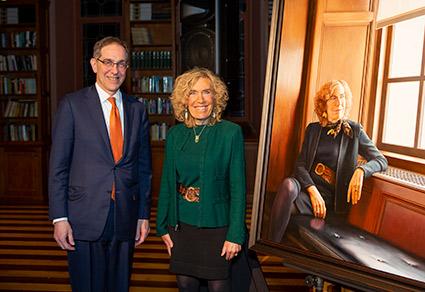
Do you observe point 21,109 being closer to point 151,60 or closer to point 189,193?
point 151,60

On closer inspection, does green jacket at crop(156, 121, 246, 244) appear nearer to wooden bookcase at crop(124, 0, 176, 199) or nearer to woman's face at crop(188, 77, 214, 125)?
woman's face at crop(188, 77, 214, 125)

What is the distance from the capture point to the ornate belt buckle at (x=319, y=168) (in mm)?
1867

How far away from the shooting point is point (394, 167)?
1582mm

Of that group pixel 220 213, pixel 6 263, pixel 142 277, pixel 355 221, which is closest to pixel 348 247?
pixel 355 221

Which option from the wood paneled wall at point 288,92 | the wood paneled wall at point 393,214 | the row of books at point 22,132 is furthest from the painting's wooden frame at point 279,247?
the row of books at point 22,132

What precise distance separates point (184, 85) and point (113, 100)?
1.14 ft

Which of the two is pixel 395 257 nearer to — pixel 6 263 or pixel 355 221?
pixel 355 221

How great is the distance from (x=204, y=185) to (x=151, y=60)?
4793mm

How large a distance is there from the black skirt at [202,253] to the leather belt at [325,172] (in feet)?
1.69

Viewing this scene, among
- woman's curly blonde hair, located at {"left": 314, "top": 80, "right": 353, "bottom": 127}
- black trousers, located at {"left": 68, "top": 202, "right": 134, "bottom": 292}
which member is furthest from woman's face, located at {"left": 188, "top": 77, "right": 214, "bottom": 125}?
black trousers, located at {"left": 68, "top": 202, "right": 134, "bottom": 292}

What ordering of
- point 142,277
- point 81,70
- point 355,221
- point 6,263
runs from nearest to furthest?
point 355,221 → point 142,277 → point 6,263 → point 81,70

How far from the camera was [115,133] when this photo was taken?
2279mm

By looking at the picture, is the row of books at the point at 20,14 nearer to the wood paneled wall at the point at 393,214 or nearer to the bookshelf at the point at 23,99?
the bookshelf at the point at 23,99

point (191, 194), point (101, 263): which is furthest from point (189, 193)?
point (101, 263)
